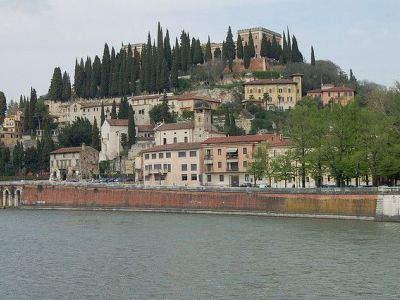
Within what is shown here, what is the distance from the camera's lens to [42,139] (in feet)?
389

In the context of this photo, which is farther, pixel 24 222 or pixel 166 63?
pixel 166 63

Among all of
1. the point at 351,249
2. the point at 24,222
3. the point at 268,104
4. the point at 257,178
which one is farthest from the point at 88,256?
the point at 268,104

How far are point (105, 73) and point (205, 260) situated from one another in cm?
9712

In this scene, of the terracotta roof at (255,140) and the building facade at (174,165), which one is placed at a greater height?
the terracotta roof at (255,140)

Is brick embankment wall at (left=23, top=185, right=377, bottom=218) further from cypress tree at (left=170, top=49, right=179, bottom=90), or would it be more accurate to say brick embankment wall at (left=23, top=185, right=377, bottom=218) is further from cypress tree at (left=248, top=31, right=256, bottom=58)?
cypress tree at (left=248, top=31, right=256, bottom=58)

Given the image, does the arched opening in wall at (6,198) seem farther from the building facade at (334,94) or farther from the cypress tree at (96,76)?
the building facade at (334,94)

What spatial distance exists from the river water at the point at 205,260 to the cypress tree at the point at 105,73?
7320 centimetres

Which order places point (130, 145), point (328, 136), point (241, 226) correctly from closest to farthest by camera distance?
1. point (241, 226)
2. point (328, 136)
3. point (130, 145)

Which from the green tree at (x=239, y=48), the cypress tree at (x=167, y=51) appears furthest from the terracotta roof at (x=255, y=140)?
the green tree at (x=239, y=48)

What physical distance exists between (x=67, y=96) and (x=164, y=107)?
92.8ft

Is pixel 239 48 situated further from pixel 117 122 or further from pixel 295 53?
pixel 117 122

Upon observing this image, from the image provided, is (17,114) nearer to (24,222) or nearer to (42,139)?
Answer: (42,139)

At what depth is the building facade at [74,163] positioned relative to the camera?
365ft

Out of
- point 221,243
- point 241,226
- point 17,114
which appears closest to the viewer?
point 221,243
